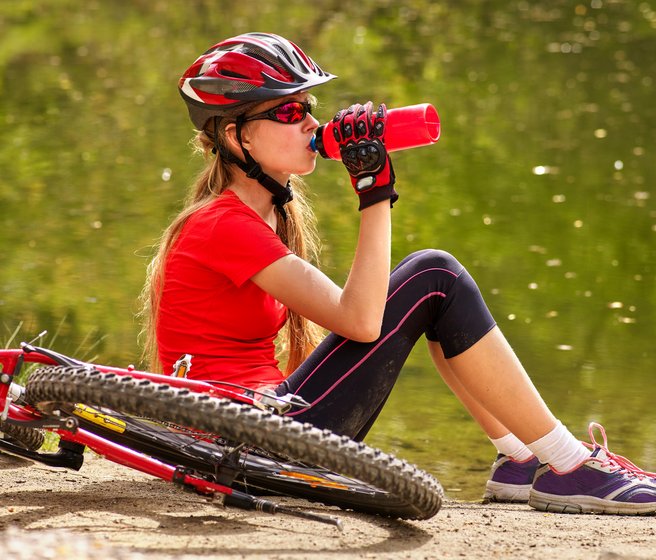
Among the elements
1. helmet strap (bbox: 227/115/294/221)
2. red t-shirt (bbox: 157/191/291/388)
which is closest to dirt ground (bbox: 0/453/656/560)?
red t-shirt (bbox: 157/191/291/388)

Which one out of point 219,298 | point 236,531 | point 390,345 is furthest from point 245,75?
point 236,531

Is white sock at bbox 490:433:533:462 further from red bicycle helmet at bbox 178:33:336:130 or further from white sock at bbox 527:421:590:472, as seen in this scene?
red bicycle helmet at bbox 178:33:336:130

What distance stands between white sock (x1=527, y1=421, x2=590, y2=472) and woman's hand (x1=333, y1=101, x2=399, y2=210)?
972mm

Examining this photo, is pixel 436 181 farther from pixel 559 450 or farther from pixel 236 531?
pixel 236 531

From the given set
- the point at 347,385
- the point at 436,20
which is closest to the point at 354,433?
the point at 347,385

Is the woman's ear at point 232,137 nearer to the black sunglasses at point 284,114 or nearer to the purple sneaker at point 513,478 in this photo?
the black sunglasses at point 284,114

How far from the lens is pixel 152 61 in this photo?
573 inches

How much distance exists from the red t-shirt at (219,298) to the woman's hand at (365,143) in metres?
0.34

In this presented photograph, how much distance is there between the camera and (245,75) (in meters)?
3.67

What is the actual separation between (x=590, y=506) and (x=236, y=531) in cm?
124

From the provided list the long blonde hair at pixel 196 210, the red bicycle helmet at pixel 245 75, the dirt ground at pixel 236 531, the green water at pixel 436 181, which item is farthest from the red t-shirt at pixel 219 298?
the green water at pixel 436 181

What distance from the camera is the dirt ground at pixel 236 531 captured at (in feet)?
9.71

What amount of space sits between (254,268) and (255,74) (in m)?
0.63

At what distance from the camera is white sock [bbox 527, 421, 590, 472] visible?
12.2ft
